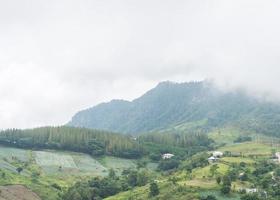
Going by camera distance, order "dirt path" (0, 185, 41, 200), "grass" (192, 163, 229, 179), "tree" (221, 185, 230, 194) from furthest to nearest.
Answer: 1. "grass" (192, 163, 229, 179)
2. "dirt path" (0, 185, 41, 200)
3. "tree" (221, 185, 230, 194)

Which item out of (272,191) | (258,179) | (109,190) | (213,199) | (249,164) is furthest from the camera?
(249,164)

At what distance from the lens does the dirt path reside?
152 m

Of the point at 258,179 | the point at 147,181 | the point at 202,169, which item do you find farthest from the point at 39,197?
the point at 258,179

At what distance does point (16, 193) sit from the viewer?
160 metres

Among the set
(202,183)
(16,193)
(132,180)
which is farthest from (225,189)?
(16,193)

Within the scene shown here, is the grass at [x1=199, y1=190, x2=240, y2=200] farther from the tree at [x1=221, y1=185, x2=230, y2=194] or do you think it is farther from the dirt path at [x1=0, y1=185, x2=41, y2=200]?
the dirt path at [x1=0, y1=185, x2=41, y2=200]

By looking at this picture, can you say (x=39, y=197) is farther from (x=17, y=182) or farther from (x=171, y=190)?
(x=171, y=190)

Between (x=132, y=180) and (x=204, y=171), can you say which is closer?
(x=204, y=171)

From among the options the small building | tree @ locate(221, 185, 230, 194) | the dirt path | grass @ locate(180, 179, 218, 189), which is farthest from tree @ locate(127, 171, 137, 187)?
tree @ locate(221, 185, 230, 194)

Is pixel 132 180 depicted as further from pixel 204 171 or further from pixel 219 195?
pixel 219 195

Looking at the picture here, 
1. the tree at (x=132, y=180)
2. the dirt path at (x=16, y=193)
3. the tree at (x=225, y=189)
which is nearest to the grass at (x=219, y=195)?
the tree at (x=225, y=189)

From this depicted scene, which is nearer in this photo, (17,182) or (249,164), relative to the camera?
(17,182)

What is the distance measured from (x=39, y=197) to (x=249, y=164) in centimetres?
8232

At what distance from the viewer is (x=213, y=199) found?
12950cm
